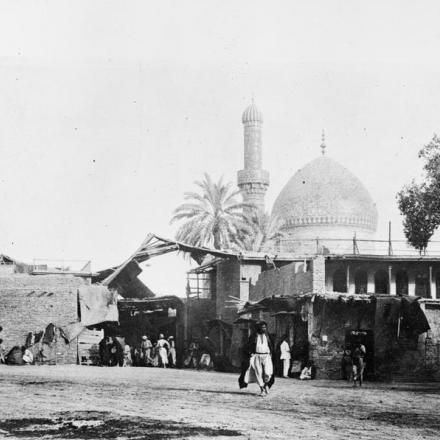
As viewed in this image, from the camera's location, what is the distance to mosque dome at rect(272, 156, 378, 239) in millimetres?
45438

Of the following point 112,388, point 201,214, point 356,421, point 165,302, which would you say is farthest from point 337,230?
point 356,421

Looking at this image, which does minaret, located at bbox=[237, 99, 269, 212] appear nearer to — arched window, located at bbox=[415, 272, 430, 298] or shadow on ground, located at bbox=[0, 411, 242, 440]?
arched window, located at bbox=[415, 272, 430, 298]

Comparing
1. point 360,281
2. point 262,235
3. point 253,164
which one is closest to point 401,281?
point 360,281

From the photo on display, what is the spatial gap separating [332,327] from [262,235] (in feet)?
59.2

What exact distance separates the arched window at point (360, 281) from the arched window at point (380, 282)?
83cm

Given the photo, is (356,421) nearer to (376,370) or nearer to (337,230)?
(376,370)

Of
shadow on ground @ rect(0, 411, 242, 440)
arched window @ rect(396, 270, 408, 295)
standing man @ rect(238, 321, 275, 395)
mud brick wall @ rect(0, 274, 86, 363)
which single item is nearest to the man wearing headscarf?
mud brick wall @ rect(0, 274, 86, 363)

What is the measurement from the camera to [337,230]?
45375 mm

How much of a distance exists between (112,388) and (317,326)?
886 cm

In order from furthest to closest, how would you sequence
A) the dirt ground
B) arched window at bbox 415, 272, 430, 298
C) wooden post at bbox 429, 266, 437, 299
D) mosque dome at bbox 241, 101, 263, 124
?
mosque dome at bbox 241, 101, 263, 124 < arched window at bbox 415, 272, 430, 298 < wooden post at bbox 429, 266, 437, 299 < the dirt ground

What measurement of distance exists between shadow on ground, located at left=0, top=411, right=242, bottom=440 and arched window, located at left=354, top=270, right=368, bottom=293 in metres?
23.0

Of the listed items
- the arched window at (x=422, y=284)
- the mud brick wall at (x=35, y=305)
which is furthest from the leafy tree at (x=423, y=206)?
the mud brick wall at (x=35, y=305)

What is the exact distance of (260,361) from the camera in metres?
14.8

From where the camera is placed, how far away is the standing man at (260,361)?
1474 cm
